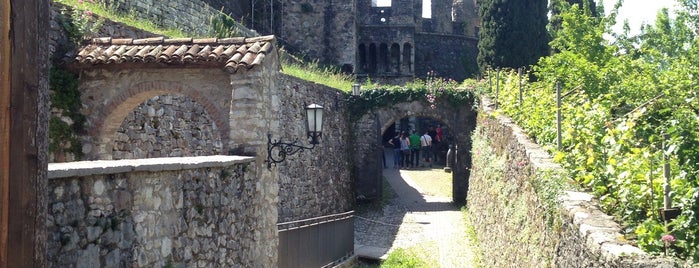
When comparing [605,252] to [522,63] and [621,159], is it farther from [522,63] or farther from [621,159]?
[522,63]

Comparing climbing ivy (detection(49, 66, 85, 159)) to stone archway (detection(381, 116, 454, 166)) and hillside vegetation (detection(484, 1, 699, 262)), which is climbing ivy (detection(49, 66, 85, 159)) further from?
stone archway (detection(381, 116, 454, 166))

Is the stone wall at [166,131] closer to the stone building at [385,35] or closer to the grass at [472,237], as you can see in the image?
the grass at [472,237]

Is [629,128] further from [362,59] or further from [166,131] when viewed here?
[362,59]

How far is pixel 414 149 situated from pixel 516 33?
5.82 meters

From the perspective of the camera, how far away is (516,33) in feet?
85.6

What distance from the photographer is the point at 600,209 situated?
17.2ft

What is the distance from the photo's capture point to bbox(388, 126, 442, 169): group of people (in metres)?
26.0

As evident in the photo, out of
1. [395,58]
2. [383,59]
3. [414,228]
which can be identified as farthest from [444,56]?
[414,228]

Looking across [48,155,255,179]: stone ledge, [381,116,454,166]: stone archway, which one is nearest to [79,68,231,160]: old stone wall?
[48,155,255,179]: stone ledge

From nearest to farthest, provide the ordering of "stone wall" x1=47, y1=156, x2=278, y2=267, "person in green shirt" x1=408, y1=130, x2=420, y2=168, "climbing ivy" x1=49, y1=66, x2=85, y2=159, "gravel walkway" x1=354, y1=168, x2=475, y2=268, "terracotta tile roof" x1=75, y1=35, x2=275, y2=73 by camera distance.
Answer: "stone wall" x1=47, y1=156, x2=278, y2=267, "terracotta tile roof" x1=75, y1=35, x2=275, y2=73, "climbing ivy" x1=49, y1=66, x2=85, y2=159, "gravel walkway" x1=354, y1=168, x2=475, y2=268, "person in green shirt" x1=408, y1=130, x2=420, y2=168

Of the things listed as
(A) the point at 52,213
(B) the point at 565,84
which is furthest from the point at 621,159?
(B) the point at 565,84

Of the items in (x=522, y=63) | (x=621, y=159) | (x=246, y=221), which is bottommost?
(x=246, y=221)

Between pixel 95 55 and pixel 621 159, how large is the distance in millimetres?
6102

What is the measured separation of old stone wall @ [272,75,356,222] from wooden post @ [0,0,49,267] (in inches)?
411
